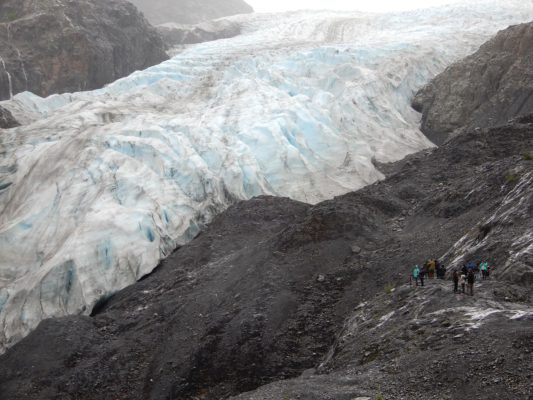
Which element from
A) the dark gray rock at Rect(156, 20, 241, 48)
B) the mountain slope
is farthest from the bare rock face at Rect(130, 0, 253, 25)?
the mountain slope

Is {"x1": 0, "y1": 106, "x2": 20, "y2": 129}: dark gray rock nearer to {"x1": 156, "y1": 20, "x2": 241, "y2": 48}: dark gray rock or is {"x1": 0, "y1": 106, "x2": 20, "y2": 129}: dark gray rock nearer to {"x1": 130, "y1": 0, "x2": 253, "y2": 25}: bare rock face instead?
{"x1": 156, "y1": 20, "x2": 241, "y2": 48}: dark gray rock

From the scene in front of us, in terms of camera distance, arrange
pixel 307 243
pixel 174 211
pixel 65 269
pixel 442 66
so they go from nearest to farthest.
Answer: pixel 307 243 → pixel 65 269 → pixel 174 211 → pixel 442 66

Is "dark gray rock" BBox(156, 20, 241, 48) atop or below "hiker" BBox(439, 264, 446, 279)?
atop

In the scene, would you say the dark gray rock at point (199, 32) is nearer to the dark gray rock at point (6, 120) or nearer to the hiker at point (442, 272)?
the dark gray rock at point (6, 120)

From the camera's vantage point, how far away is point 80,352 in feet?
55.4

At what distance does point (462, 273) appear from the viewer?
519 inches

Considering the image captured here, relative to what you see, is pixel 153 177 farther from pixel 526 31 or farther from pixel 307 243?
pixel 526 31

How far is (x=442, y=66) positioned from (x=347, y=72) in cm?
741

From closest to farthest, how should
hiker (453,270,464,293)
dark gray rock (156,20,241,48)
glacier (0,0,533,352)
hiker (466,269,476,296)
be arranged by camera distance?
hiker (466,269,476,296), hiker (453,270,464,293), glacier (0,0,533,352), dark gray rock (156,20,241,48)

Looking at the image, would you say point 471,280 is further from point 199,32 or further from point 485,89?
point 199,32

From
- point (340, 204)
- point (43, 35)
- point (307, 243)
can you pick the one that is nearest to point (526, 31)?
point (340, 204)

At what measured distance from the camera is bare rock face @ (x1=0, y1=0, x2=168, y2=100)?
40.0 meters

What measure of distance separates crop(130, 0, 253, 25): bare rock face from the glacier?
37875mm

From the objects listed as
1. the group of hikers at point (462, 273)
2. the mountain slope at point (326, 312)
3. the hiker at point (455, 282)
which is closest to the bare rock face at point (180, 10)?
the mountain slope at point (326, 312)
